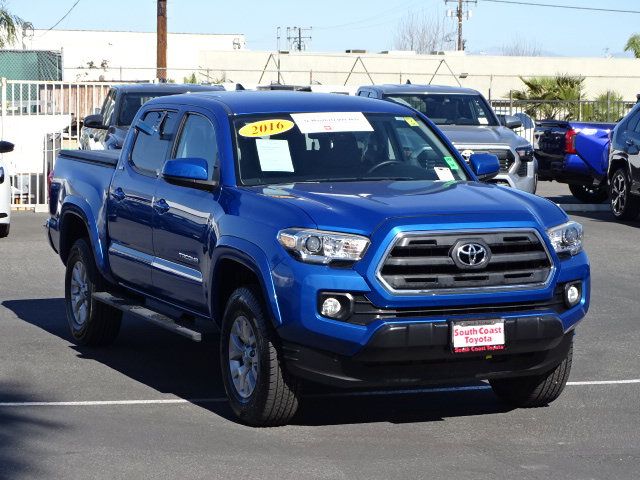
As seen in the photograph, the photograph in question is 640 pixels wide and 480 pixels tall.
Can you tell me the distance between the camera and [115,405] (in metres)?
8.02

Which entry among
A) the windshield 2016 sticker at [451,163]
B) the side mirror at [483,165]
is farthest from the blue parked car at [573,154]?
the windshield 2016 sticker at [451,163]

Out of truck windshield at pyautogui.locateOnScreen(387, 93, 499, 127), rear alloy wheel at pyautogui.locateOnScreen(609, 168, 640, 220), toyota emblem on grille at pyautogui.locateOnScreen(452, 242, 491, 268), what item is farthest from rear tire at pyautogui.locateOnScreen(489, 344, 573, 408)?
truck windshield at pyautogui.locateOnScreen(387, 93, 499, 127)

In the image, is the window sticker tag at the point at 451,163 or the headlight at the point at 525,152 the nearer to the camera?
the window sticker tag at the point at 451,163

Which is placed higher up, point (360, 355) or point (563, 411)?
point (360, 355)

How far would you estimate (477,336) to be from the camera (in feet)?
23.0

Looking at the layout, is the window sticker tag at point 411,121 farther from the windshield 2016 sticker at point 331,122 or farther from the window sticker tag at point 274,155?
the window sticker tag at point 274,155

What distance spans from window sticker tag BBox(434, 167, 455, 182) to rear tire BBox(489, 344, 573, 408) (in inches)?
50.9

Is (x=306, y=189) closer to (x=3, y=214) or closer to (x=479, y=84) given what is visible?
(x=3, y=214)

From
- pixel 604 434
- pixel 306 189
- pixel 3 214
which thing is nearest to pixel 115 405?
pixel 306 189

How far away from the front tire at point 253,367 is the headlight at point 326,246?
1.61ft

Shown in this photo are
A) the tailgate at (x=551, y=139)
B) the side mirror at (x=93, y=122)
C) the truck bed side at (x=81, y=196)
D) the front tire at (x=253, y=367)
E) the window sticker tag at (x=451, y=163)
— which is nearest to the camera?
the front tire at (x=253, y=367)

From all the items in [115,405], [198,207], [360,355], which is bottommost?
[115,405]

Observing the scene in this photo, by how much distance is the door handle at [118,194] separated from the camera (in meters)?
9.31

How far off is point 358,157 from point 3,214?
953 cm
